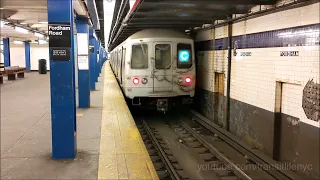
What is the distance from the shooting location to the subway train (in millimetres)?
9859

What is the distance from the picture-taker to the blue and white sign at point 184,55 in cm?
1002

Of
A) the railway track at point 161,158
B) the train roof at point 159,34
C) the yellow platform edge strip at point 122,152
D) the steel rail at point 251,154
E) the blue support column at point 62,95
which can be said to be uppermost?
the train roof at point 159,34

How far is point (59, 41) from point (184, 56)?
19.2 ft

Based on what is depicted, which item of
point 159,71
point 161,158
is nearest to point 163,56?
point 159,71

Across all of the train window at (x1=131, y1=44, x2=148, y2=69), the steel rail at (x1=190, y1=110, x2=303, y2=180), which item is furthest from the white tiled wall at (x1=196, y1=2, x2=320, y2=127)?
the train window at (x1=131, y1=44, x2=148, y2=69)

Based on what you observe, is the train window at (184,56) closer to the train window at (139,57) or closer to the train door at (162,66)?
the train door at (162,66)

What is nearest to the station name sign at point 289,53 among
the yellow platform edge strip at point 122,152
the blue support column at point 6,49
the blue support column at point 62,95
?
the yellow platform edge strip at point 122,152

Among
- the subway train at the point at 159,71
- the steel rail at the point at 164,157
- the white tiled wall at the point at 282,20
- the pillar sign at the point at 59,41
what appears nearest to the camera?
the pillar sign at the point at 59,41

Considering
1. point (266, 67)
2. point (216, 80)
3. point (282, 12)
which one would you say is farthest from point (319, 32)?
point (216, 80)

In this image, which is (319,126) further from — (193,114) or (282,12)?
(193,114)

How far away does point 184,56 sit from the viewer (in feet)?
33.0

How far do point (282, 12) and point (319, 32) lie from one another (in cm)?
122

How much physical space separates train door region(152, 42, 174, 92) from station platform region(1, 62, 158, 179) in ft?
5.13

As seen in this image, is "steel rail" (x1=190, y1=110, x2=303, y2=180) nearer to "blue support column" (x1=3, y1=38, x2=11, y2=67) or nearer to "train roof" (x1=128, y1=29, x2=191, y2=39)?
"train roof" (x1=128, y1=29, x2=191, y2=39)
